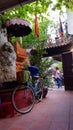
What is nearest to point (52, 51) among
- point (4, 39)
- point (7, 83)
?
point (4, 39)

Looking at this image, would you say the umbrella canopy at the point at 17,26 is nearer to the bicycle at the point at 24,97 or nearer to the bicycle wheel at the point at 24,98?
the bicycle at the point at 24,97

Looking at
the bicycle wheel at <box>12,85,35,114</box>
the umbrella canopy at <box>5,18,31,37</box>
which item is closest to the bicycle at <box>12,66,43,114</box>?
the bicycle wheel at <box>12,85,35,114</box>

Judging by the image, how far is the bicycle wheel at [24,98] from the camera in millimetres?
5996

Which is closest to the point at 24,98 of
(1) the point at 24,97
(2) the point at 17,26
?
(1) the point at 24,97

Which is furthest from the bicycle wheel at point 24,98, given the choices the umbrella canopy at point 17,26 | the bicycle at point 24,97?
the umbrella canopy at point 17,26

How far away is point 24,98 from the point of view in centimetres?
638

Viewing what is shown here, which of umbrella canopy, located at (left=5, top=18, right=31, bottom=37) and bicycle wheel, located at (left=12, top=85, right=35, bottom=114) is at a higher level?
umbrella canopy, located at (left=5, top=18, right=31, bottom=37)

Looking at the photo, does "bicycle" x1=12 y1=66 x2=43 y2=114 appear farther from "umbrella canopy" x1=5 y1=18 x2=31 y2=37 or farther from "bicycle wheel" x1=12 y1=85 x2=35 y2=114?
"umbrella canopy" x1=5 y1=18 x2=31 y2=37

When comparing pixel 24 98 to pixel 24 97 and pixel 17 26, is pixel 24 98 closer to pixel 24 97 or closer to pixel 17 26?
pixel 24 97

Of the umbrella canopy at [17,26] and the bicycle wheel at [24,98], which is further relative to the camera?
the umbrella canopy at [17,26]

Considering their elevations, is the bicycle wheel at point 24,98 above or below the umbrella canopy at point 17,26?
below

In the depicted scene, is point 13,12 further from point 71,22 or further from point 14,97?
point 71,22

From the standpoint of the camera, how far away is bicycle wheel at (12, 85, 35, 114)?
6.00m

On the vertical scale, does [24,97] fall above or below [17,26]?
below
